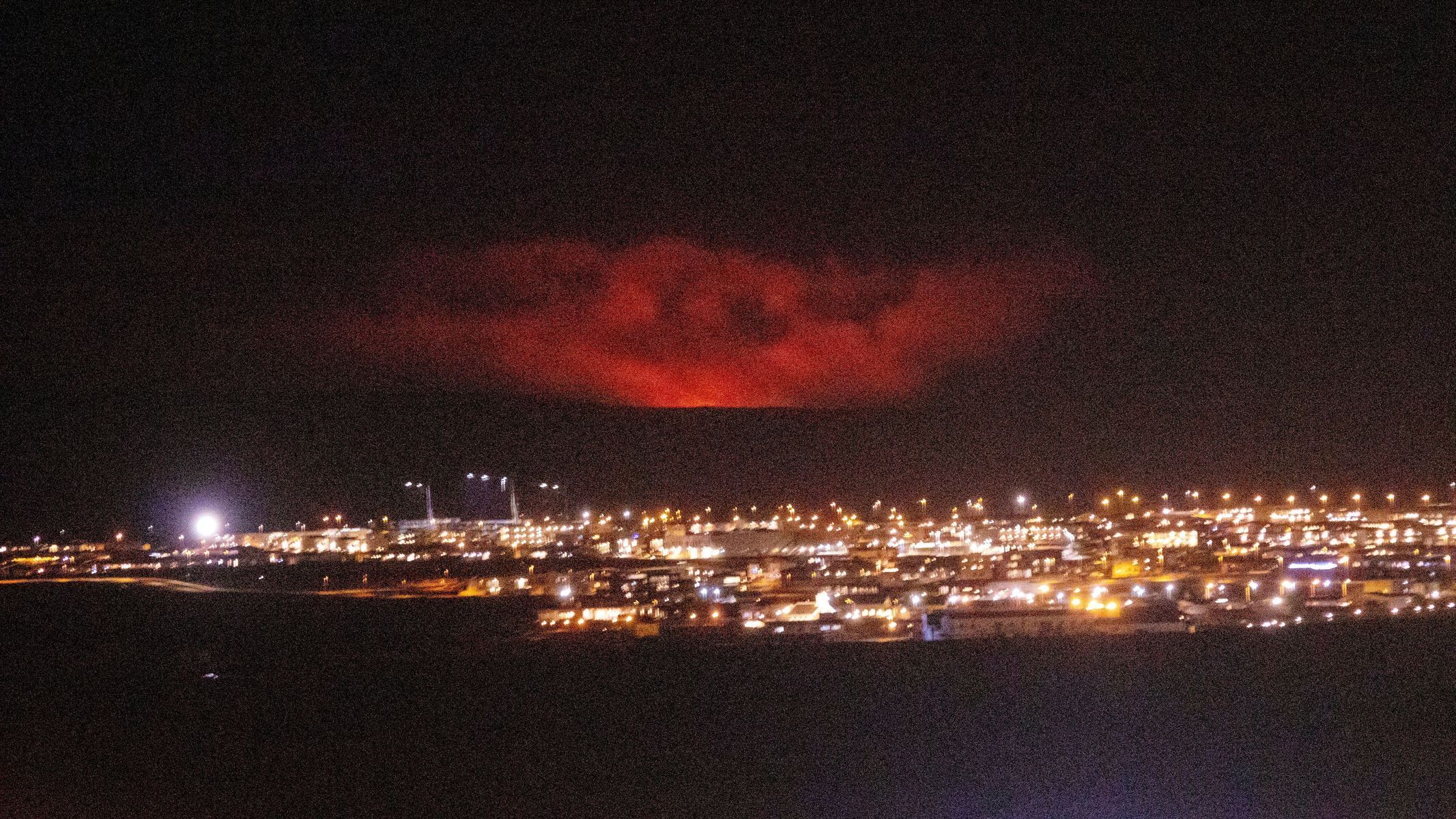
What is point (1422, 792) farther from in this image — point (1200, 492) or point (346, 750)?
point (1200, 492)

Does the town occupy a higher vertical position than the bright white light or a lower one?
lower

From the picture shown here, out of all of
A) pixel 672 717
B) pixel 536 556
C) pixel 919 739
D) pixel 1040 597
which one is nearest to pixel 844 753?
pixel 919 739

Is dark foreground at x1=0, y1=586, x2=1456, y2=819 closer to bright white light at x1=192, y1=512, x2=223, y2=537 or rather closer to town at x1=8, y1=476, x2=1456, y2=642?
town at x1=8, y1=476, x2=1456, y2=642

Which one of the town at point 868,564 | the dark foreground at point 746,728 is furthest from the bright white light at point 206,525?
the dark foreground at point 746,728

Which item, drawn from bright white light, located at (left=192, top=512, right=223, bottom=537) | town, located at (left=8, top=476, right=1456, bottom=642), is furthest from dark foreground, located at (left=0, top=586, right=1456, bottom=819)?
bright white light, located at (left=192, top=512, right=223, bottom=537)

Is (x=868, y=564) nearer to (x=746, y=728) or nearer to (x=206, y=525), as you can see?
(x=746, y=728)

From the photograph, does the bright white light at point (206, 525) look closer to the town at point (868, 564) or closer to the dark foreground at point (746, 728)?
the town at point (868, 564)
